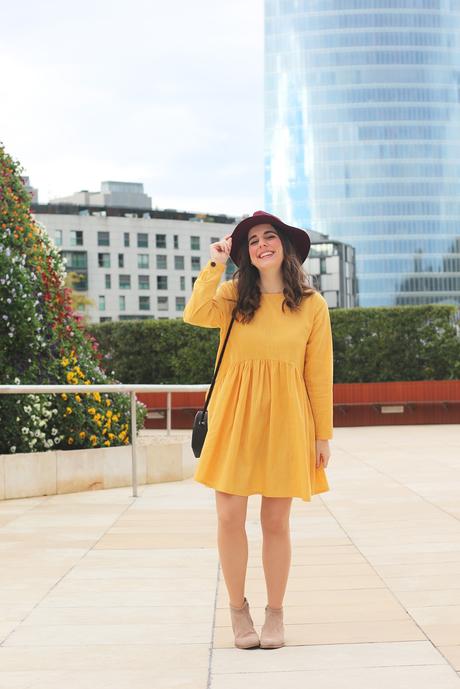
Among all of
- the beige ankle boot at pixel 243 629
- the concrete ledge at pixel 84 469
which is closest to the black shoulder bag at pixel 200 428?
the beige ankle boot at pixel 243 629

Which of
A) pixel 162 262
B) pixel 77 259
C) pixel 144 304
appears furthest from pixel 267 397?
pixel 162 262

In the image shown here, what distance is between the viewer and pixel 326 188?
15100 centimetres

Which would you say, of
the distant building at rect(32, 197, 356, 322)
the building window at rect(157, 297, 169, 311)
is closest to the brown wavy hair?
the distant building at rect(32, 197, 356, 322)

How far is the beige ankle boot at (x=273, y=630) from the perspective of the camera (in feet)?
13.8

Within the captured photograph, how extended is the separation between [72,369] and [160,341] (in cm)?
1570

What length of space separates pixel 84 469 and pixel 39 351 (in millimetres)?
1248

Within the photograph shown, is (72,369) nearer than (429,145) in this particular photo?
Yes

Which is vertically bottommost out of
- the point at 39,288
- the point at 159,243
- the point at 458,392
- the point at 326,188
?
the point at 458,392

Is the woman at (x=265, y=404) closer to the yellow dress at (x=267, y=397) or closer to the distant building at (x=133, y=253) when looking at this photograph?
the yellow dress at (x=267, y=397)

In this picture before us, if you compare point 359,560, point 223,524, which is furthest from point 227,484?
point 359,560

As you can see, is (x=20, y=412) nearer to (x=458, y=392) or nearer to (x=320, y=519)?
Result: (x=320, y=519)

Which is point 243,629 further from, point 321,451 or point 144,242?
point 144,242

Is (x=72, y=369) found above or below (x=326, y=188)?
below

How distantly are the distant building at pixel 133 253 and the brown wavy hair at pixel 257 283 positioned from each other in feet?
355
